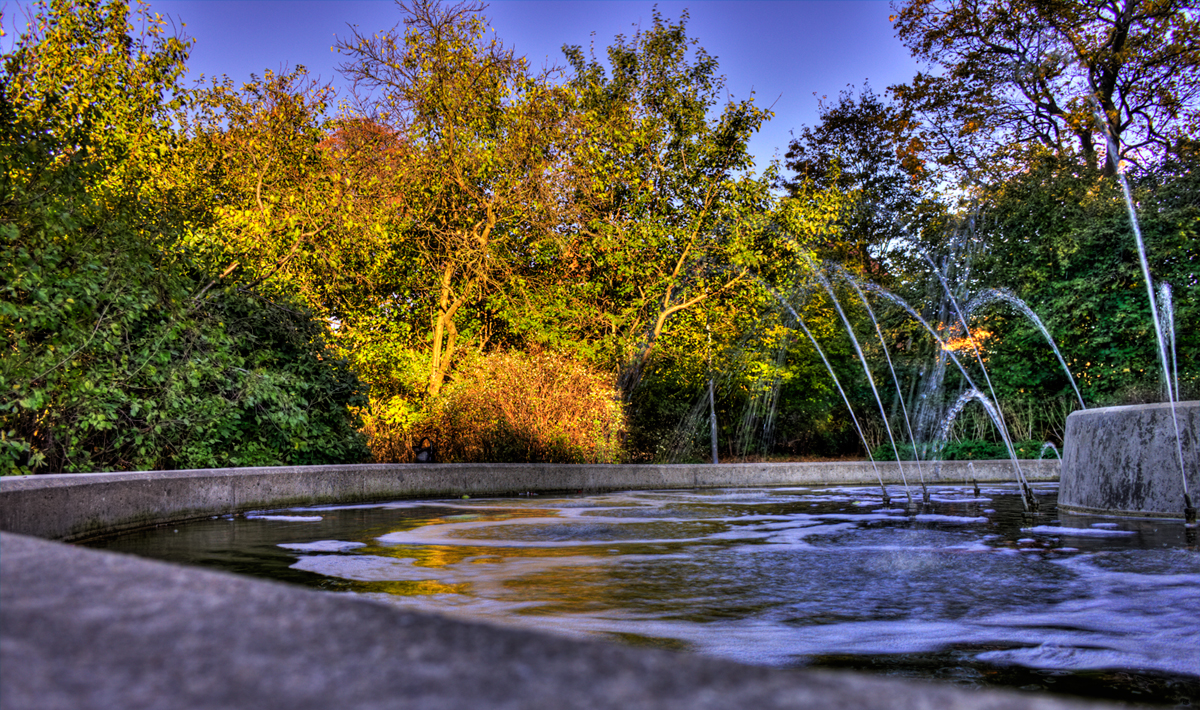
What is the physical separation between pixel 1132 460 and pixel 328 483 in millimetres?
8545

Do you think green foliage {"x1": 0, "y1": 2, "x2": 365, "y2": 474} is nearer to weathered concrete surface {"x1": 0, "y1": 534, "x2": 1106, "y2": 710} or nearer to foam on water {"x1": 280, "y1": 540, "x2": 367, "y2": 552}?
foam on water {"x1": 280, "y1": 540, "x2": 367, "y2": 552}

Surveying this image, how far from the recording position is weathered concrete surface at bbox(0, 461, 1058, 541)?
6.82 meters

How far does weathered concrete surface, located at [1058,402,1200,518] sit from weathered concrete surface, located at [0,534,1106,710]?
29.3 ft

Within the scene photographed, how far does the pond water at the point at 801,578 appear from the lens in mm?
3787

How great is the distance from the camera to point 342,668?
3.96 feet

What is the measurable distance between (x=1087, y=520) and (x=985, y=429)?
1854 centimetres

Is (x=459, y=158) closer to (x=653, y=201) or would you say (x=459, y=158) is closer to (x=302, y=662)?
(x=653, y=201)

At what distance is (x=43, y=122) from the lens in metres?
9.51

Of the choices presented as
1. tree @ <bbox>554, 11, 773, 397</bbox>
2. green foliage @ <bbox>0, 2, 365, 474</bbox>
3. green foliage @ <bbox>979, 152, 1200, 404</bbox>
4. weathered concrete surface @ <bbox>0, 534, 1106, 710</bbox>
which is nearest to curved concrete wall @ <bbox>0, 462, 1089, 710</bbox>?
weathered concrete surface @ <bbox>0, 534, 1106, 710</bbox>

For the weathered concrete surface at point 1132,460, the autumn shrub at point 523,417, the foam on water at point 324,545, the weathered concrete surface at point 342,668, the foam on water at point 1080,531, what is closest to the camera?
the weathered concrete surface at point 342,668

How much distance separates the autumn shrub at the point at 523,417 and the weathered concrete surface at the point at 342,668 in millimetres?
13385

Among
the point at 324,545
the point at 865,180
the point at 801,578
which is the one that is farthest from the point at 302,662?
the point at 865,180

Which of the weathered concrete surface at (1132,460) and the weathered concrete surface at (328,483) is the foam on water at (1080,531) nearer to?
the weathered concrete surface at (1132,460)

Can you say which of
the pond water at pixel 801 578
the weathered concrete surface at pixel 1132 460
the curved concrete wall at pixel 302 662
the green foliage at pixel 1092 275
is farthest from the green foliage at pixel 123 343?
the green foliage at pixel 1092 275
